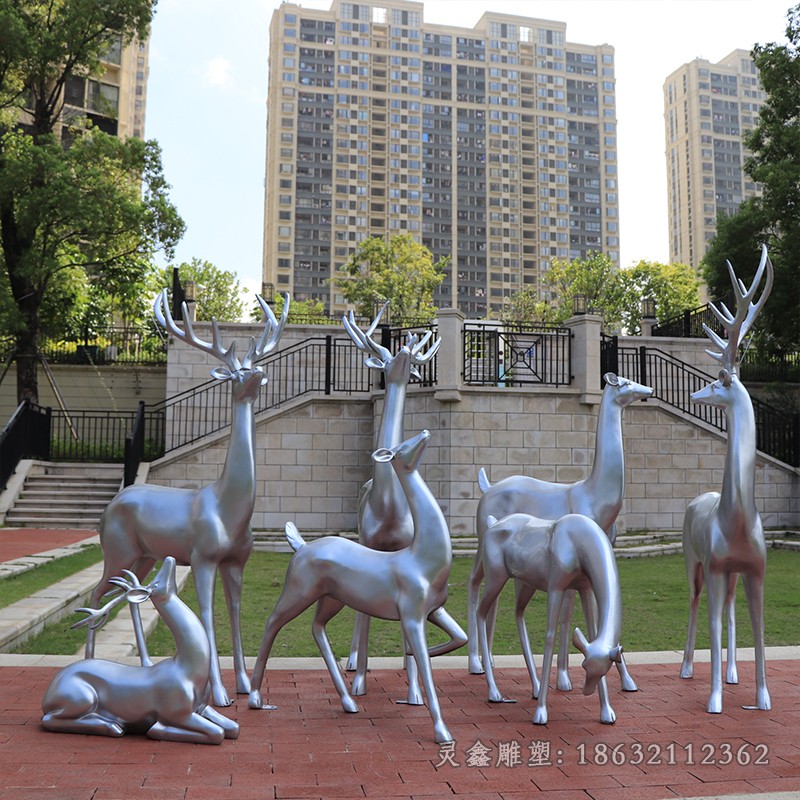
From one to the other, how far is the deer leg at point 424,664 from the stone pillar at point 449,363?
11.1 m

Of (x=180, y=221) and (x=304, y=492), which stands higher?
(x=180, y=221)

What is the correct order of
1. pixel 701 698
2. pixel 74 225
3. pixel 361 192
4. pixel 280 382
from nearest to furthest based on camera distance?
pixel 701 698 → pixel 74 225 → pixel 280 382 → pixel 361 192

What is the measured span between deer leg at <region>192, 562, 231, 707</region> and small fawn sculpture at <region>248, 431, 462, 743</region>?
213mm

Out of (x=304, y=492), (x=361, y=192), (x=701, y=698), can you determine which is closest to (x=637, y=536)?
(x=304, y=492)

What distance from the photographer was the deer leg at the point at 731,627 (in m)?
5.82

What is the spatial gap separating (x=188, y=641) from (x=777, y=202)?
21032mm

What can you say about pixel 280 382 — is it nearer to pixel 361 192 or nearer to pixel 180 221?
pixel 180 221

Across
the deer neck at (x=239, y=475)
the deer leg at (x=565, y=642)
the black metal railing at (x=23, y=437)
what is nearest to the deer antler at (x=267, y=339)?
the deer neck at (x=239, y=475)

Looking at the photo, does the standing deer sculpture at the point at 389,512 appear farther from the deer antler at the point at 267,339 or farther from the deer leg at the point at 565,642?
the deer antler at the point at 267,339

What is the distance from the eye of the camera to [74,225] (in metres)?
19.4

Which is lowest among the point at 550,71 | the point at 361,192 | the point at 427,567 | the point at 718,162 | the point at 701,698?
the point at 701,698

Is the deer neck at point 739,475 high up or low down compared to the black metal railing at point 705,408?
down

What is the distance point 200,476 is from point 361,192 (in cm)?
9107

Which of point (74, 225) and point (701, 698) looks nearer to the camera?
point (701, 698)
